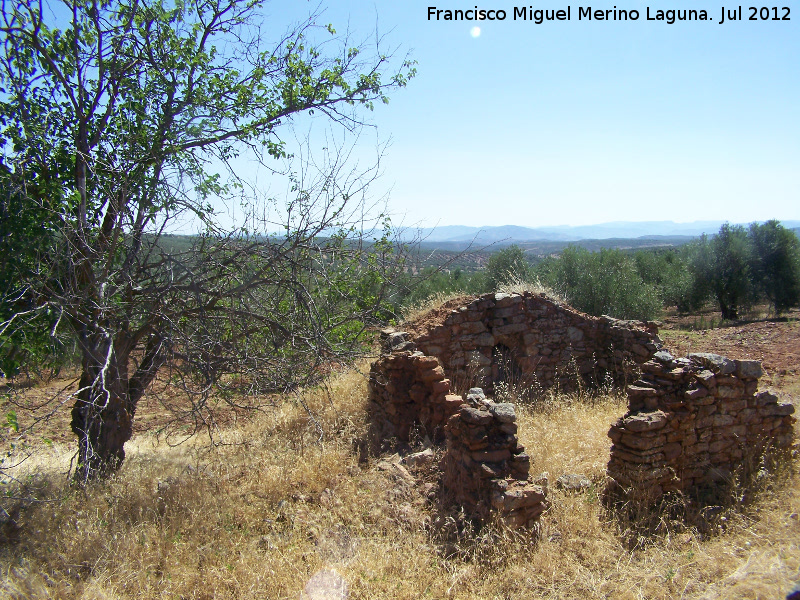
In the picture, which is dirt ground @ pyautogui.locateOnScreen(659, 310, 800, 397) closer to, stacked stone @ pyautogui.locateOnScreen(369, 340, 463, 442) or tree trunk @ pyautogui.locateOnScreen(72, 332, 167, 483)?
stacked stone @ pyautogui.locateOnScreen(369, 340, 463, 442)

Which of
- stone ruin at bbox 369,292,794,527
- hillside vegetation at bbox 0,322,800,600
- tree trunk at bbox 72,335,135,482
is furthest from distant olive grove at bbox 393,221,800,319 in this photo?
tree trunk at bbox 72,335,135,482

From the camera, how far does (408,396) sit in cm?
761

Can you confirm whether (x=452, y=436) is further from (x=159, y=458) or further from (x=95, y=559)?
(x=159, y=458)

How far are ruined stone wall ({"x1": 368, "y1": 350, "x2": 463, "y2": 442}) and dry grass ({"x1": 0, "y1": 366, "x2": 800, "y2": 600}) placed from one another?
1182 millimetres

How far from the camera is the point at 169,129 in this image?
5.41m

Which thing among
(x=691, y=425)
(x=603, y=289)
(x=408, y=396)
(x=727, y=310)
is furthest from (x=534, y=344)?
(x=727, y=310)

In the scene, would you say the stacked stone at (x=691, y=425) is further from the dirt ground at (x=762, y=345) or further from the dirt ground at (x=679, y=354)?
the dirt ground at (x=762, y=345)

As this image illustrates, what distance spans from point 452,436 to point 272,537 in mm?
2187

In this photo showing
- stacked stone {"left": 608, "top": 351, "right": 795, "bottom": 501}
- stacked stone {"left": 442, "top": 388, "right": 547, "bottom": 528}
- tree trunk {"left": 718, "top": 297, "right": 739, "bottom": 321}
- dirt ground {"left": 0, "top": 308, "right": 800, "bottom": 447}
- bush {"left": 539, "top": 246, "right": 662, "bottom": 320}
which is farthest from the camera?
tree trunk {"left": 718, "top": 297, "right": 739, "bottom": 321}

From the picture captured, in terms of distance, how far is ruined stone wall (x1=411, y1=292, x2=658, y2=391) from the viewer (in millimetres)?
9211

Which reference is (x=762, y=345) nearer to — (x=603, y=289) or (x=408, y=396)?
(x=603, y=289)

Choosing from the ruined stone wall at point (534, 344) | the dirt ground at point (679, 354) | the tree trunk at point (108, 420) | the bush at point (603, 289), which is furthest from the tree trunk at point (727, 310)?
the tree trunk at point (108, 420)

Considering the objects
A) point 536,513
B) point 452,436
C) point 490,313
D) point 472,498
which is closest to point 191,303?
point 452,436

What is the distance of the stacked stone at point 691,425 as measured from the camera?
5.19m
